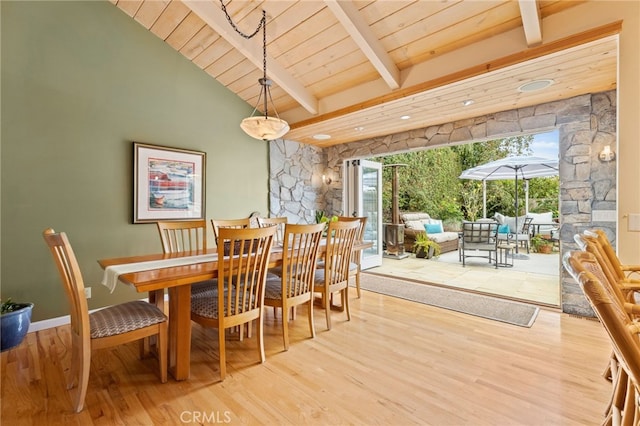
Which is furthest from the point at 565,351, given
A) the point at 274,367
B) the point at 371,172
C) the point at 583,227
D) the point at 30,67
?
the point at 30,67

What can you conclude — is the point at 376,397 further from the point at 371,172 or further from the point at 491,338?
the point at 371,172

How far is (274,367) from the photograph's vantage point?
2197mm

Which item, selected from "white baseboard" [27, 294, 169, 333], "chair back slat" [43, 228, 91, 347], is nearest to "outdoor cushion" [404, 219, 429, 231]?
"white baseboard" [27, 294, 169, 333]

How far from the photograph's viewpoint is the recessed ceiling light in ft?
9.05

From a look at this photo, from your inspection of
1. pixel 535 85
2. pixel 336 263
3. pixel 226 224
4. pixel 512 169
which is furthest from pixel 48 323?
pixel 512 169

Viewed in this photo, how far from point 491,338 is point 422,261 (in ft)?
12.2

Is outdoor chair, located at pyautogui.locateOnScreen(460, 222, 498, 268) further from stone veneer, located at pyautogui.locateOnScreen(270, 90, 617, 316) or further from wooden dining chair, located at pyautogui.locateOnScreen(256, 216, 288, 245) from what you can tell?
wooden dining chair, located at pyautogui.locateOnScreen(256, 216, 288, 245)

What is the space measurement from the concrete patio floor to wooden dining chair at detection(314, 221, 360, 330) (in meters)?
2.13

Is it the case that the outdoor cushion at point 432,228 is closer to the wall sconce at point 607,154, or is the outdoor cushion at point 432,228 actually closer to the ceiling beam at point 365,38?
the wall sconce at point 607,154

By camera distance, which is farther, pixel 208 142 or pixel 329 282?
pixel 208 142

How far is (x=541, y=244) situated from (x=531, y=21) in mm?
6781

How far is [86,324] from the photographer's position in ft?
5.64

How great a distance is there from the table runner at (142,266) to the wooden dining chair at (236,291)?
1.01 ft
